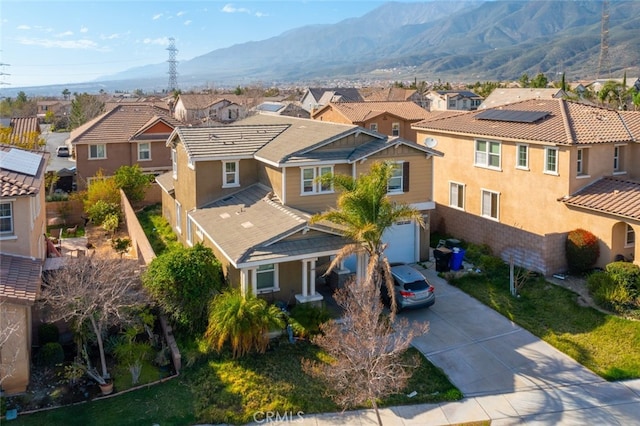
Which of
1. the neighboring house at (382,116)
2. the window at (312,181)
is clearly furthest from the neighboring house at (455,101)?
the window at (312,181)

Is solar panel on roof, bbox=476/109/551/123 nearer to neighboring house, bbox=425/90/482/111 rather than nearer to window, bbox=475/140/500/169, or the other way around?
window, bbox=475/140/500/169

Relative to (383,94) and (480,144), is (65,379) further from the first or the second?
(383,94)

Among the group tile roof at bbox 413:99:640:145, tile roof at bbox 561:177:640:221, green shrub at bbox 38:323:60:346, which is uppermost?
tile roof at bbox 413:99:640:145

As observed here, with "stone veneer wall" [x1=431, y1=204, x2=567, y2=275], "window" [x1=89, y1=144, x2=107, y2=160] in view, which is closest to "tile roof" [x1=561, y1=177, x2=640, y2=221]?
"stone veneer wall" [x1=431, y1=204, x2=567, y2=275]

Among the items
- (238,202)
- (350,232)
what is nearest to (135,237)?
(238,202)

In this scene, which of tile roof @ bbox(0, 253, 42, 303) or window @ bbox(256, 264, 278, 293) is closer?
tile roof @ bbox(0, 253, 42, 303)

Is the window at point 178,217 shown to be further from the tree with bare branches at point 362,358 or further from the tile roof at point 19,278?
the tree with bare branches at point 362,358

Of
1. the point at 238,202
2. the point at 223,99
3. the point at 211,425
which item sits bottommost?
the point at 211,425
